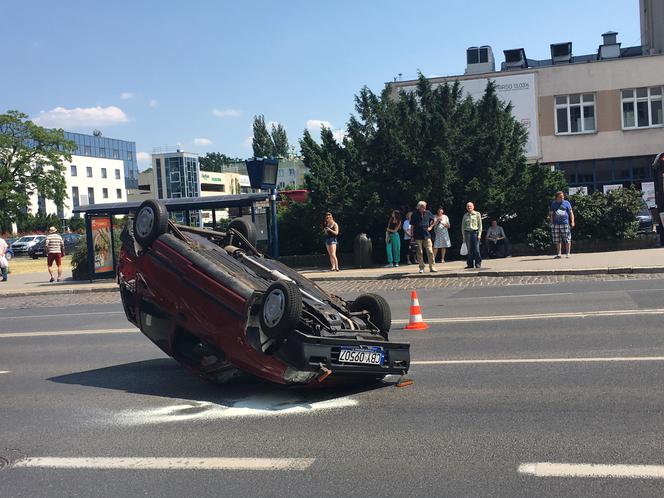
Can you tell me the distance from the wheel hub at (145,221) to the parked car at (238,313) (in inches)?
0.4

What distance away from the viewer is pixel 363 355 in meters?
6.09

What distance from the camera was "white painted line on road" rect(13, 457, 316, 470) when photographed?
470 cm

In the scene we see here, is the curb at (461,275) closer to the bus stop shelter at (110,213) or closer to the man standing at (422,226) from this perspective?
the man standing at (422,226)

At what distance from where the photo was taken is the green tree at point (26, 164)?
6781 cm

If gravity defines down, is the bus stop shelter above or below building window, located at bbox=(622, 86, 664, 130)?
below

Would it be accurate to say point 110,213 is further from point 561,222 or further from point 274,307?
point 274,307

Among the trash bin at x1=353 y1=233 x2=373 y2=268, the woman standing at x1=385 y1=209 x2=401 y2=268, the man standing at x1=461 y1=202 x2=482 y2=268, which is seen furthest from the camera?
the trash bin at x1=353 y1=233 x2=373 y2=268

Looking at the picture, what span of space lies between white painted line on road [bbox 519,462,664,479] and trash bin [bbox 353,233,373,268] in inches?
669

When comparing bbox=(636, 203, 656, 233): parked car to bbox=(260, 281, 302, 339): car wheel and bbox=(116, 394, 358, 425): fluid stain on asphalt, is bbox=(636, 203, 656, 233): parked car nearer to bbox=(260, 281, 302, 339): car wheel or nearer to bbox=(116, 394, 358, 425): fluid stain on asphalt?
bbox=(116, 394, 358, 425): fluid stain on asphalt

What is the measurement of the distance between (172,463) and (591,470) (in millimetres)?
2720

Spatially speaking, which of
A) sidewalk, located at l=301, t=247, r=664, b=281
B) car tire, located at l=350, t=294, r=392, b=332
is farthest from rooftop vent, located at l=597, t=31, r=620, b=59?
car tire, located at l=350, t=294, r=392, b=332

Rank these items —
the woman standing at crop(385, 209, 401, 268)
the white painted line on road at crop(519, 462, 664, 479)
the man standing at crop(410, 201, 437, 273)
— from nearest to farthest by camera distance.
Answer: the white painted line on road at crop(519, 462, 664, 479), the man standing at crop(410, 201, 437, 273), the woman standing at crop(385, 209, 401, 268)

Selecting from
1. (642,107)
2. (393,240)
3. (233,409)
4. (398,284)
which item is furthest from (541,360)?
(642,107)

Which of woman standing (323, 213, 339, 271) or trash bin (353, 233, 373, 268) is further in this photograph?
trash bin (353, 233, 373, 268)
